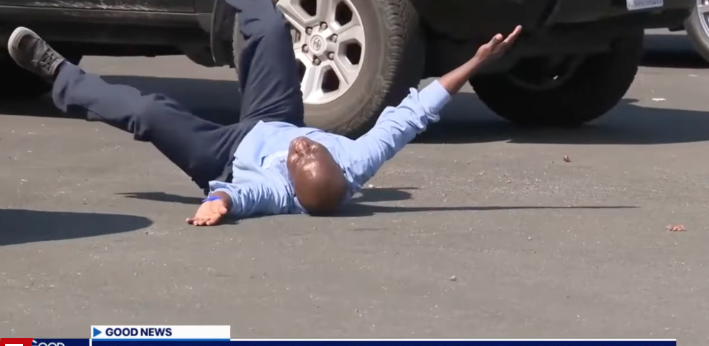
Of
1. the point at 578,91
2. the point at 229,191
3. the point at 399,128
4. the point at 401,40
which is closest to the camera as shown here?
the point at 229,191

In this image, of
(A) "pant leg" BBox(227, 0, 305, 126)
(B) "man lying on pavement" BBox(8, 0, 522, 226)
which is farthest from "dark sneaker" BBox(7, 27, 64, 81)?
(A) "pant leg" BBox(227, 0, 305, 126)

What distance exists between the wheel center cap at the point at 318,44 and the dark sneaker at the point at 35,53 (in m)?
1.89

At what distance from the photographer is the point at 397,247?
536 cm

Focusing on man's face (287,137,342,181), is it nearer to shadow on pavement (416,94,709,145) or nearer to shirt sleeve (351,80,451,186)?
shirt sleeve (351,80,451,186)

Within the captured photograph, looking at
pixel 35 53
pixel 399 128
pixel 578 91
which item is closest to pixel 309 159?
pixel 399 128

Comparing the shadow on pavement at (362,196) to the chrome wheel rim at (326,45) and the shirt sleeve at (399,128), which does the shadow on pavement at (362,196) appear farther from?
the chrome wheel rim at (326,45)

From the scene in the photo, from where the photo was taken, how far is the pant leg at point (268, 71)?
20.8 ft

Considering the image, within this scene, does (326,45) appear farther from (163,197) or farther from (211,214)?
(211,214)

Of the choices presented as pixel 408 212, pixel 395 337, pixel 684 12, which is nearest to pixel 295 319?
pixel 395 337

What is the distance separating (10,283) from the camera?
472cm

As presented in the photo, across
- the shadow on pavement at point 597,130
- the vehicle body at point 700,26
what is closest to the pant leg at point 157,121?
the shadow on pavement at point 597,130

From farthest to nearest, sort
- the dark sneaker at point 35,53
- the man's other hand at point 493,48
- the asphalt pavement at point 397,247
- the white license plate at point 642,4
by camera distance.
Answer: the white license plate at point 642,4 < the dark sneaker at point 35,53 < the man's other hand at point 493,48 < the asphalt pavement at point 397,247

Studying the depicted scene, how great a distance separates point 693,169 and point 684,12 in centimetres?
127

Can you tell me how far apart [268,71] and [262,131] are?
0.98 ft
